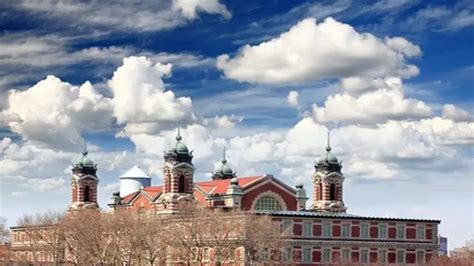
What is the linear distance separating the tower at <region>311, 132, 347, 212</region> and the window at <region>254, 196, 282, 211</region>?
12.5 metres

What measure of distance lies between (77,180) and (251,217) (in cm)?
5267

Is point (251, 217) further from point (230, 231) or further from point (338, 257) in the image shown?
point (338, 257)

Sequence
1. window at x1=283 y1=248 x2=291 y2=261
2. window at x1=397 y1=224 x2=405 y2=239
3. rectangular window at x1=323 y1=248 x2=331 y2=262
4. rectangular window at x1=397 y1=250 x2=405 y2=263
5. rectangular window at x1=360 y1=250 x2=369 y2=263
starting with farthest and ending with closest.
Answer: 1. window at x1=397 y1=224 x2=405 y2=239
2. rectangular window at x1=397 y1=250 x2=405 y2=263
3. rectangular window at x1=360 y1=250 x2=369 y2=263
4. rectangular window at x1=323 y1=248 x2=331 y2=262
5. window at x1=283 y1=248 x2=291 y2=261

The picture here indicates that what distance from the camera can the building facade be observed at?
11762 centimetres

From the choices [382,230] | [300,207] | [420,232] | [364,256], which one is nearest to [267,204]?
[300,207]

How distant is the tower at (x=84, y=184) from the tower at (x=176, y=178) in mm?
19044

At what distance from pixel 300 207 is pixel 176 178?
60.9 ft

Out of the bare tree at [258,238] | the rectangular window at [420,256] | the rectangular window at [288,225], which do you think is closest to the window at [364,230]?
the rectangular window at [420,256]

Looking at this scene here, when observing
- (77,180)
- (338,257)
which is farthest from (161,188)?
(338,257)

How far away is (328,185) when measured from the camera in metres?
144

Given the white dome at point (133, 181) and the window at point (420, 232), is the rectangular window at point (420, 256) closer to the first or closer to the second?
the window at point (420, 232)

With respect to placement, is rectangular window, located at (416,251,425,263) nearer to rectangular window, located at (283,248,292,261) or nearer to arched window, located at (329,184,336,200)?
rectangular window, located at (283,248,292,261)

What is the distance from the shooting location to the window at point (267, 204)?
131163mm

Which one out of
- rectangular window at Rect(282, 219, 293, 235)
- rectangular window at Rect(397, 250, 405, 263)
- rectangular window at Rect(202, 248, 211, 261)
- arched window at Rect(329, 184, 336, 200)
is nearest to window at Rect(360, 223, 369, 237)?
rectangular window at Rect(397, 250, 405, 263)
